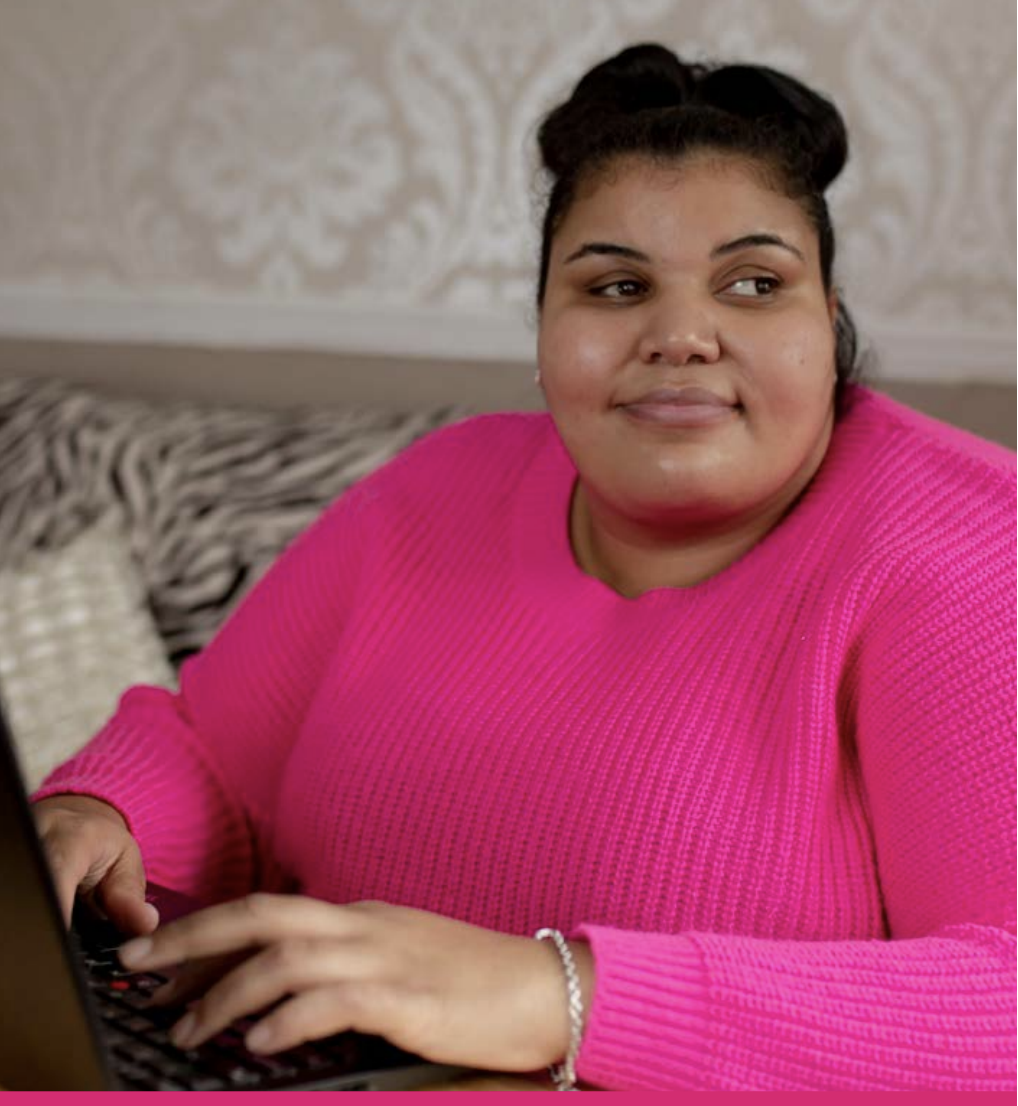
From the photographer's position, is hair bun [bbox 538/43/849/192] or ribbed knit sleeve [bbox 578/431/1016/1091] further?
hair bun [bbox 538/43/849/192]

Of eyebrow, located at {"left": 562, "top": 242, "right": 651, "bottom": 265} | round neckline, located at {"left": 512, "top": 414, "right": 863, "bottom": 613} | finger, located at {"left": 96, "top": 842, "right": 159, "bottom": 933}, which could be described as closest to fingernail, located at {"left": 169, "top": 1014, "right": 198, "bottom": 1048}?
finger, located at {"left": 96, "top": 842, "right": 159, "bottom": 933}

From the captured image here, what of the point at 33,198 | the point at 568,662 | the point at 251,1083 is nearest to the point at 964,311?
the point at 568,662

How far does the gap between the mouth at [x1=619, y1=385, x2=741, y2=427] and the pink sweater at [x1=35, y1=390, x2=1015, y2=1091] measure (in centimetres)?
10

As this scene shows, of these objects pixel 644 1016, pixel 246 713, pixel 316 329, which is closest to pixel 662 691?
pixel 644 1016

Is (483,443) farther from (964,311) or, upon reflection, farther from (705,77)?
(964,311)

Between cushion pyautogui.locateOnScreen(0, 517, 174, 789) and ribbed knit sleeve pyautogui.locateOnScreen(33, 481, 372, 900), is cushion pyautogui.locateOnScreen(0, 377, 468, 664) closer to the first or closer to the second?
cushion pyautogui.locateOnScreen(0, 517, 174, 789)

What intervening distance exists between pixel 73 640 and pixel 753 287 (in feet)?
3.20

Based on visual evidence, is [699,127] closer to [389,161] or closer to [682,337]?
[682,337]

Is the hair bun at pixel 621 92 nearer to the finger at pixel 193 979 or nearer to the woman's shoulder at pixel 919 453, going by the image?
the woman's shoulder at pixel 919 453

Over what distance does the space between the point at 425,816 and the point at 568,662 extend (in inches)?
6.3

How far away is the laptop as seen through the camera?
0.85 metres

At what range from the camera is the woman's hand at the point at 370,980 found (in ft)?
3.08

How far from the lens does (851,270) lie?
83.6 inches

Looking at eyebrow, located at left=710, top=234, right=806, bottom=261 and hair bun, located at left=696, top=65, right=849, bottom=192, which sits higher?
hair bun, located at left=696, top=65, right=849, bottom=192
